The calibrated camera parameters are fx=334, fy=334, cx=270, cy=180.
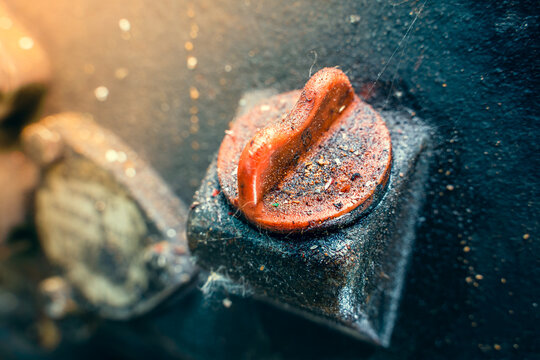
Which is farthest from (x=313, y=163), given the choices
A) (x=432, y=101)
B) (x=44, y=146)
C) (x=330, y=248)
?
(x=44, y=146)

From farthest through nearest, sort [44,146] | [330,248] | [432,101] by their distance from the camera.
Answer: [44,146] < [432,101] < [330,248]

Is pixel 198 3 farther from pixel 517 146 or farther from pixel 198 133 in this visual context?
pixel 517 146

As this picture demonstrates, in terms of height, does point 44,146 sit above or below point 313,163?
above

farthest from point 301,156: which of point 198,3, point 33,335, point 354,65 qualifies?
point 33,335

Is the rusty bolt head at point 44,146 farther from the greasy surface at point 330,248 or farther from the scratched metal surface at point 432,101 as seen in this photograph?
the greasy surface at point 330,248

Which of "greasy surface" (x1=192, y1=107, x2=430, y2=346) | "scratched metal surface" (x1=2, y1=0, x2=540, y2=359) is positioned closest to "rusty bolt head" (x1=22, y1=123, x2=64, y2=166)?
"scratched metal surface" (x1=2, y1=0, x2=540, y2=359)

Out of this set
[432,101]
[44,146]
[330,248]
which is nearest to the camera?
[330,248]

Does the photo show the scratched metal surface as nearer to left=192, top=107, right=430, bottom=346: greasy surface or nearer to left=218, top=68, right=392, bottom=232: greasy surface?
left=192, top=107, right=430, bottom=346: greasy surface

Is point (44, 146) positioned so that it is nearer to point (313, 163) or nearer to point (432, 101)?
point (313, 163)
